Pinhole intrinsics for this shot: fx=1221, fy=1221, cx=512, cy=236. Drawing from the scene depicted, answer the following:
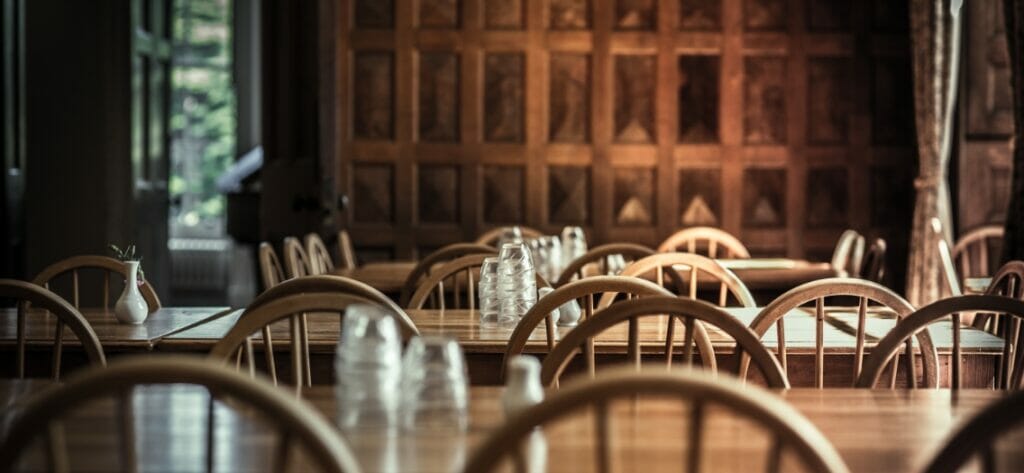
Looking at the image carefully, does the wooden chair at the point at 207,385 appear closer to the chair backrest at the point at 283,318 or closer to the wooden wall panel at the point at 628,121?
the chair backrest at the point at 283,318

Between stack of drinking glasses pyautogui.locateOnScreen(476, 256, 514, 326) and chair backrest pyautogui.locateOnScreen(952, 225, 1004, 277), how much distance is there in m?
3.57

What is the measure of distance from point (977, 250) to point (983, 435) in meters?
5.47

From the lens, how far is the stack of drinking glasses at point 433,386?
69.1 inches

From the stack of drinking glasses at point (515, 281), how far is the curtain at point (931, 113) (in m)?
3.39

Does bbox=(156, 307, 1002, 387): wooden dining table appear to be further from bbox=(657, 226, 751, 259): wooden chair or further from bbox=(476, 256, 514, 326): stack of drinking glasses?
bbox=(657, 226, 751, 259): wooden chair

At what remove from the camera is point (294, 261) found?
4.73 metres

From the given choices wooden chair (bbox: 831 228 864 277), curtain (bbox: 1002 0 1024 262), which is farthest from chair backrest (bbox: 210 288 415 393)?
wooden chair (bbox: 831 228 864 277)

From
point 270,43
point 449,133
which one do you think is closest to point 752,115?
point 449,133

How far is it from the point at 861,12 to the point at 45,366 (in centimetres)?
507

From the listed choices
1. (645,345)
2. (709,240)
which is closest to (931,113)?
(709,240)

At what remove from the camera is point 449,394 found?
1838 mm

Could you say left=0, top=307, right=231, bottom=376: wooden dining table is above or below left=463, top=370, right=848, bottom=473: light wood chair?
below

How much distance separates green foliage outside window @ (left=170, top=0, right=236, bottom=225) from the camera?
37.2 feet

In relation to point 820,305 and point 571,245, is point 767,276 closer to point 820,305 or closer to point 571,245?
point 571,245
